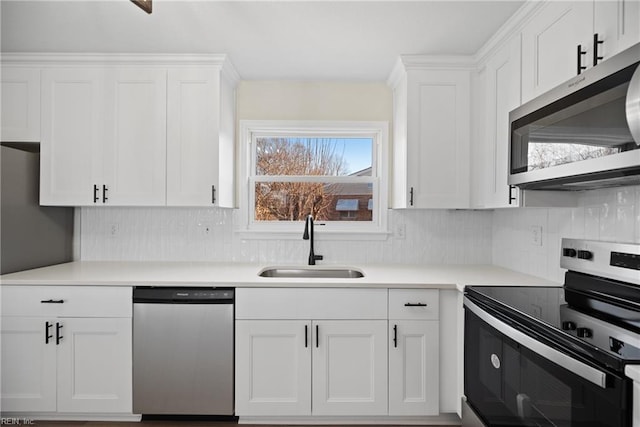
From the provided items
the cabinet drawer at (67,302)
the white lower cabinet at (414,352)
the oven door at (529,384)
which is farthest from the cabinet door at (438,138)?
the cabinet drawer at (67,302)

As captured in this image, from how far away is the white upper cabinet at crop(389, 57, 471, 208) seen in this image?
2.61 meters

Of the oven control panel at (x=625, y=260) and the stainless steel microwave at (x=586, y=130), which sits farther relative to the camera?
the oven control panel at (x=625, y=260)

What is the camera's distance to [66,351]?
2.25m

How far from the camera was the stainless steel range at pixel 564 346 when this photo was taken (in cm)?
104

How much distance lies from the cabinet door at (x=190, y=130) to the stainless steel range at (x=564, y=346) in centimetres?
174

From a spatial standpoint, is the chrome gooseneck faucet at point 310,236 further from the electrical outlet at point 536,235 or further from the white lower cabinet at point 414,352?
the electrical outlet at point 536,235

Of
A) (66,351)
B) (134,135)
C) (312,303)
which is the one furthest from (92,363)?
(134,135)

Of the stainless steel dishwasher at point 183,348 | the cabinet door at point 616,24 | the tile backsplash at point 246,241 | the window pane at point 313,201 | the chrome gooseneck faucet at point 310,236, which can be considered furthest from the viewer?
the window pane at point 313,201

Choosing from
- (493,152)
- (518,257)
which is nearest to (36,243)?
(493,152)

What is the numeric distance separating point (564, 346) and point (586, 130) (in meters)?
0.70

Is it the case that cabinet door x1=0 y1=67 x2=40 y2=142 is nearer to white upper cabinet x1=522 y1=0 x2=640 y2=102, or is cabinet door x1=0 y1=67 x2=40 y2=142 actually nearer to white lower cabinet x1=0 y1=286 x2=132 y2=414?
white lower cabinet x1=0 y1=286 x2=132 y2=414

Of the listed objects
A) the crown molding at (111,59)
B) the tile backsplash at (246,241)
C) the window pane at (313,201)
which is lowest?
the tile backsplash at (246,241)

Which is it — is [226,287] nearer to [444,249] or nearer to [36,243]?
[36,243]

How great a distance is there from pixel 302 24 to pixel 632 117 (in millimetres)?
1583
